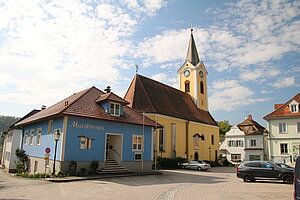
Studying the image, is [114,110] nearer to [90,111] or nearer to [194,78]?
[90,111]

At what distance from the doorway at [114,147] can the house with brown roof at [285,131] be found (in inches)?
910

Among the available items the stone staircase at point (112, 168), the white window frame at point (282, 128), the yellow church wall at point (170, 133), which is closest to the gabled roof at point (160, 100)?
the yellow church wall at point (170, 133)

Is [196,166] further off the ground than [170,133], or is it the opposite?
[170,133]

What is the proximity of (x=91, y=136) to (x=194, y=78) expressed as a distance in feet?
96.2

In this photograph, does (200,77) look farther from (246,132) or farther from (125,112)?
(125,112)

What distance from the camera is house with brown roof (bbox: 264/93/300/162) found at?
3194cm

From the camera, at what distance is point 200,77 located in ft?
148

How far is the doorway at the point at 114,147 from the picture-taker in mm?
20125

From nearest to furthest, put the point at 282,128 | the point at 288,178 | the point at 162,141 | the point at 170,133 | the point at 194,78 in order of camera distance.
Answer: the point at 288,178
the point at 162,141
the point at 170,133
the point at 282,128
the point at 194,78

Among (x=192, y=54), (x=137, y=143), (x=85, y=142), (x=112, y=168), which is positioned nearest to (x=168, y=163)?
(x=137, y=143)

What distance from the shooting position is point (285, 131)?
32750 millimetres

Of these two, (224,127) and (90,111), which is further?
(224,127)

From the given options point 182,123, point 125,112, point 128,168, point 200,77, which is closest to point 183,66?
point 200,77

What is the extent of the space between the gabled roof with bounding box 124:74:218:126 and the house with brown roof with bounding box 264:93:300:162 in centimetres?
1102
